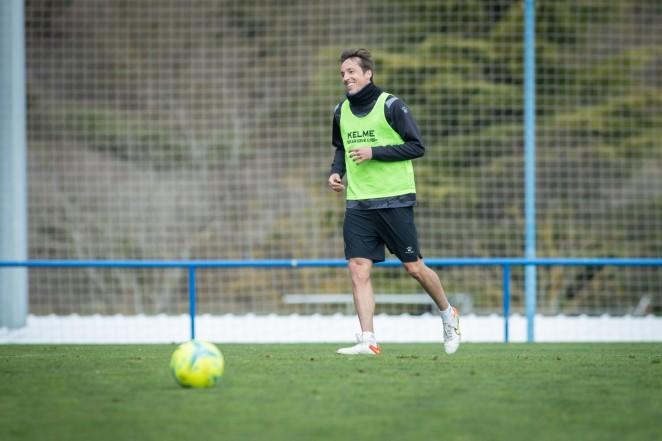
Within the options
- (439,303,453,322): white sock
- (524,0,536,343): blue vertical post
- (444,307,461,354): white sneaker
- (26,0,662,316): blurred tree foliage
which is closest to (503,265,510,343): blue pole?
(524,0,536,343): blue vertical post

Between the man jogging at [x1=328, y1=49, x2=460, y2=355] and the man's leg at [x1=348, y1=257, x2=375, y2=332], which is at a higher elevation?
the man jogging at [x1=328, y1=49, x2=460, y2=355]

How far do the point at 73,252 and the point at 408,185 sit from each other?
1071 centimetres

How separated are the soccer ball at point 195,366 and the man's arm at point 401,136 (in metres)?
2.02

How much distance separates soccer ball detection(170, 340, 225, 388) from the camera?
5215mm

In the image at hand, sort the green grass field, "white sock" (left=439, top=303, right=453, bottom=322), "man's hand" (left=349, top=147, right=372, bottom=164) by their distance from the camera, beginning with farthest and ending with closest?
"white sock" (left=439, top=303, right=453, bottom=322) < "man's hand" (left=349, top=147, right=372, bottom=164) < the green grass field

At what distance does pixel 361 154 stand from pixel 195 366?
2043 mm

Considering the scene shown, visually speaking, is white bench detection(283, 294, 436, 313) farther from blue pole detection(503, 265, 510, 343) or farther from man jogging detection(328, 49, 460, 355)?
man jogging detection(328, 49, 460, 355)

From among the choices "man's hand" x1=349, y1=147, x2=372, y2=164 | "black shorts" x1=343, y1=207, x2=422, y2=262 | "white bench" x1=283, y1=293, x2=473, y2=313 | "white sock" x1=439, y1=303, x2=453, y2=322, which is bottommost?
"white bench" x1=283, y1=293, x2=473, y2=313

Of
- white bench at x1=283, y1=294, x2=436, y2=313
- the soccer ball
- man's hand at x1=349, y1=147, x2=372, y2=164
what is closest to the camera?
the soccer ball

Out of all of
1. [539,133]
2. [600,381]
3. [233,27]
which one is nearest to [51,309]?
[233,27]

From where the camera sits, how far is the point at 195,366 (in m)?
5.21

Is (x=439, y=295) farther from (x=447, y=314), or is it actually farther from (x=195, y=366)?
(x=195, y=366)

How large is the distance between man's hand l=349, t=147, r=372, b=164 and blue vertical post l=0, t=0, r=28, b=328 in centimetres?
613

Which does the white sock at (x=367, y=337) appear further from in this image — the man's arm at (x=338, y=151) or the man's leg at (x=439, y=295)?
the man's arm at (x=338, y=151)
